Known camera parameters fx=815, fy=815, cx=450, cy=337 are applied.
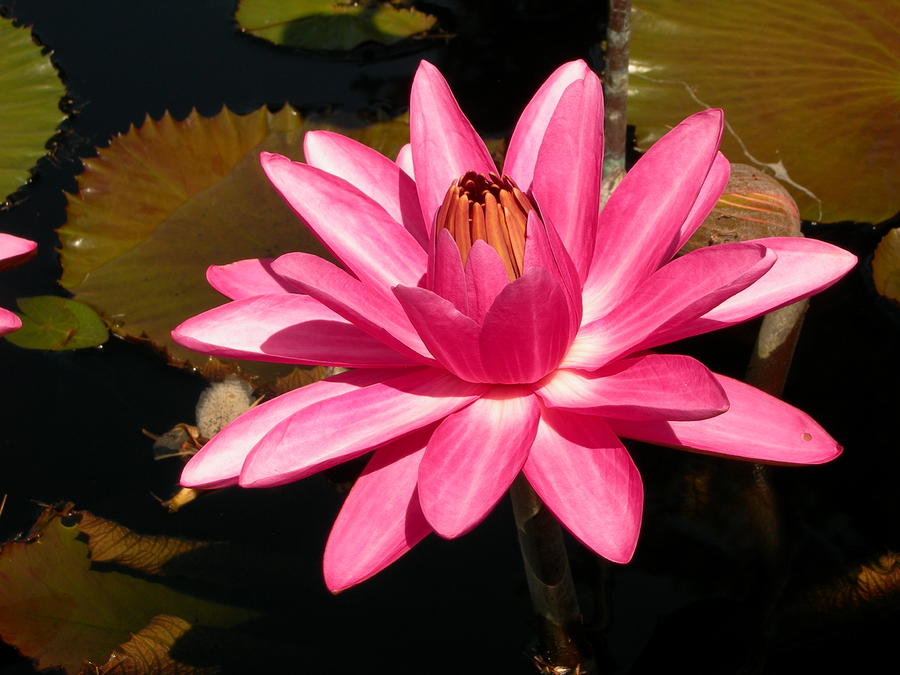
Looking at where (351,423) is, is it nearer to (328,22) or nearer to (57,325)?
(57,325)

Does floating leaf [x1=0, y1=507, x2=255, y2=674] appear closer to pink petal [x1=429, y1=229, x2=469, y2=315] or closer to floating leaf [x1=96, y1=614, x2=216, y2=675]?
floating leaf [x1=96, y1=614, x2=216, y2=675]

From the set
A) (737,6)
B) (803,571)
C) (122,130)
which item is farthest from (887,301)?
(122,130)

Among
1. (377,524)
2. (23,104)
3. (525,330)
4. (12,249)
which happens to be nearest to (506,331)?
(525,330)

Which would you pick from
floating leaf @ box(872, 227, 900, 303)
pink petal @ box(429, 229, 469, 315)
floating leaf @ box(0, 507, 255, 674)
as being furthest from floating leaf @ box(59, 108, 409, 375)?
floating leaf @ box(872, 227, 900, 303)

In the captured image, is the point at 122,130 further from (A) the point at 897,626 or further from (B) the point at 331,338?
(A) the point at 897,626

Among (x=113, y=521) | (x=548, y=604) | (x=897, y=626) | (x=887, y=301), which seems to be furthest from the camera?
(x=887, y=301)
